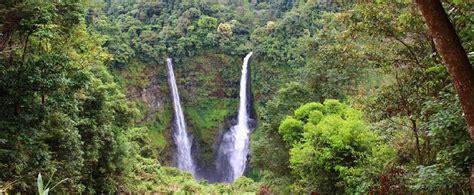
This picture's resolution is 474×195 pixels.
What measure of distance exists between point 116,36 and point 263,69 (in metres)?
12.8

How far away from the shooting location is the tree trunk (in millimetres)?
2982

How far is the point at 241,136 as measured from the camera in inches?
1361

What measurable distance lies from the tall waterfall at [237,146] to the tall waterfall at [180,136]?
2654mm

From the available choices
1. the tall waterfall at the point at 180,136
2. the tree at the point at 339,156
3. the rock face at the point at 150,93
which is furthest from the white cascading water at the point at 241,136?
the tree at the point at 339,156

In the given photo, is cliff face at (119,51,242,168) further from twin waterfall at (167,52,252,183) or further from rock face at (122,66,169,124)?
twin waterfall at (167,52,252,183)

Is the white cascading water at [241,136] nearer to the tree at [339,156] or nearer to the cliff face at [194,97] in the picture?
the cliff face at [194,97]

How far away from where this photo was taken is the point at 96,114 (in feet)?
39.7

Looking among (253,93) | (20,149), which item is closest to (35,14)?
(20,149)

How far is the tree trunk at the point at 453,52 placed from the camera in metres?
2.98

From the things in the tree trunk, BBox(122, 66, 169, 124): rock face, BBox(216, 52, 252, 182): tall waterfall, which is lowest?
the tree trunk

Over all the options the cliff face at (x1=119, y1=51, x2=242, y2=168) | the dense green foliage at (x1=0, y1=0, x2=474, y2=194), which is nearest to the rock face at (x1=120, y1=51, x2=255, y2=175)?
the cliff face at (x1=119, y1=51, x2=242, y2=168)

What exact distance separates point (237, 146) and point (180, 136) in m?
4.93

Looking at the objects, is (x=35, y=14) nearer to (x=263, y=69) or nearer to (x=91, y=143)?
(x=91, y=143)

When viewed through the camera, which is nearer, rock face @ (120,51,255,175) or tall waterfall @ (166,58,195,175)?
rock face @ (120,51,255,175)
